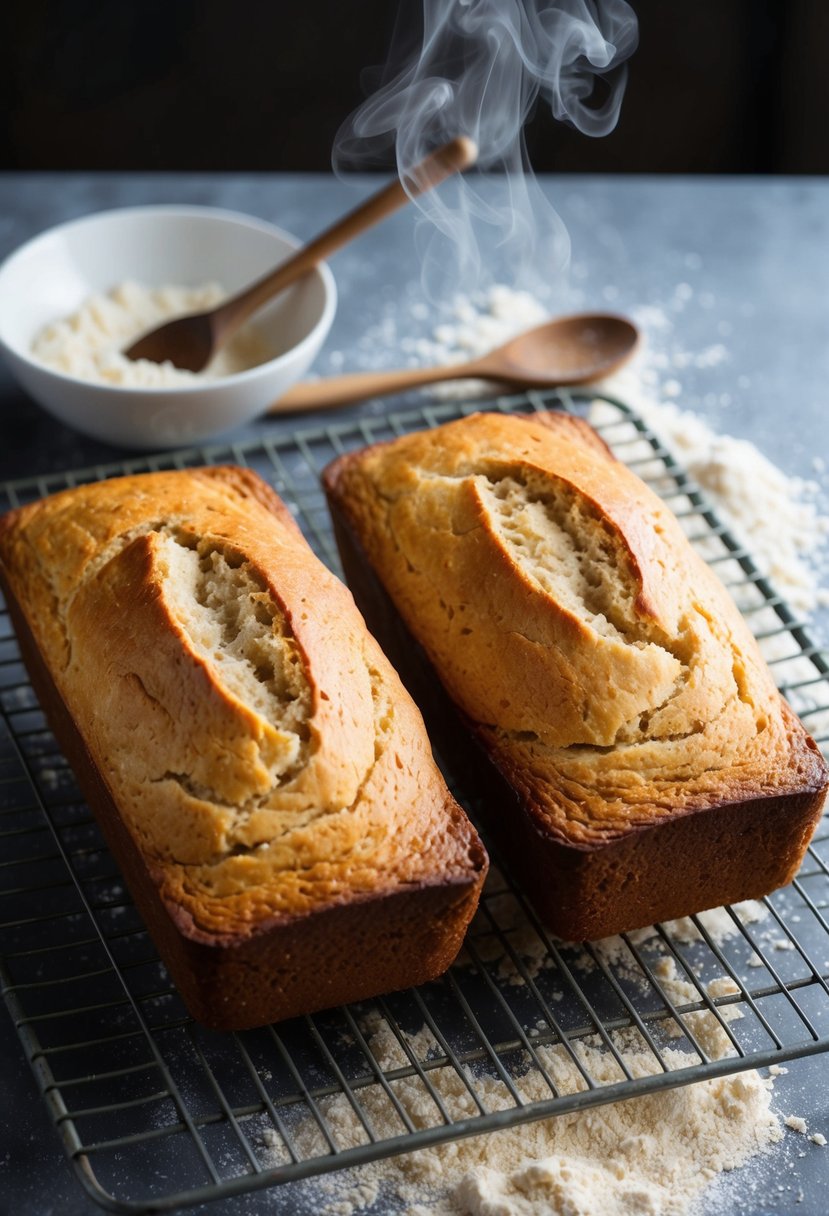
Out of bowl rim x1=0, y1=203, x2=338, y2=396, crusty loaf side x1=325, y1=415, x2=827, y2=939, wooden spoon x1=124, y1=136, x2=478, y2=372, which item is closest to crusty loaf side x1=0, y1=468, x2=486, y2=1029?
crusty loaf side x1=325, y1=415, x2=827, y2=939

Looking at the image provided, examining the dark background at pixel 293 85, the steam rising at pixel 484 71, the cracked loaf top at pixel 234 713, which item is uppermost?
the steam rising at pixel 484 71

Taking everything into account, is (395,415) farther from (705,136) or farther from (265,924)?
(705,136)

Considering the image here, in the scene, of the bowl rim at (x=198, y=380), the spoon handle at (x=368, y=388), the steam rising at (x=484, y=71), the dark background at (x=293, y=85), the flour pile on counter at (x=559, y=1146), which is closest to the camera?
the flour pile on counter at (x=559, y=1146)

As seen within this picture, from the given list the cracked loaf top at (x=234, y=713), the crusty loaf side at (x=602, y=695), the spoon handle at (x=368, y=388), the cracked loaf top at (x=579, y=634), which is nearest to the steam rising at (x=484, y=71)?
the spoon handle at (x=368, y=388)

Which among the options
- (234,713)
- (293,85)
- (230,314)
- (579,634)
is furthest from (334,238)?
(293,85)

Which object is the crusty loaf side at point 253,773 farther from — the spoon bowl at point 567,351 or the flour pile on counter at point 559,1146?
the spoon bowl at point 567,351

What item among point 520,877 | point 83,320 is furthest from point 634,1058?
point 83,320

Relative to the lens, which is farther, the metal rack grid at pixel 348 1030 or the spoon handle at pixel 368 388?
the spoon handle at pixel 368 388

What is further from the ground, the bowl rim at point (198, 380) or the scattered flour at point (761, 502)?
the bowl rim at point (198, 380)
